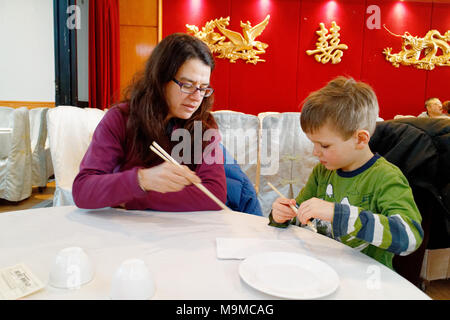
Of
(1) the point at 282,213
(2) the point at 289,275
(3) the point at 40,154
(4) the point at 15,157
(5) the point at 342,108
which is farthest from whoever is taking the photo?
(3) the point at 40,154

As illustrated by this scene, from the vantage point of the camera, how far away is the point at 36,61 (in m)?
5.36

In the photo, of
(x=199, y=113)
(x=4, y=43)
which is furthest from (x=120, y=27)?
(x=199, y=113)

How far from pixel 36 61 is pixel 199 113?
519 centimetres

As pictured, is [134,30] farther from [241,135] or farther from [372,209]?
[372,209]

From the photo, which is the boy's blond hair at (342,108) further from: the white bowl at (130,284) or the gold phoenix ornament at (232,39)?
the gold phoenix ornament at (232,39)

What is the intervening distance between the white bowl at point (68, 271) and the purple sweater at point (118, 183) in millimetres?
405

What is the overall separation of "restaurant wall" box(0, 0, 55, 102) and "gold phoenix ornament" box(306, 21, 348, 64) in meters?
4.43

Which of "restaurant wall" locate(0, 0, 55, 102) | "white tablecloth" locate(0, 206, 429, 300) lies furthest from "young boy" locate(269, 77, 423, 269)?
"restaurant wall" locate(0, 0, 55, 102)

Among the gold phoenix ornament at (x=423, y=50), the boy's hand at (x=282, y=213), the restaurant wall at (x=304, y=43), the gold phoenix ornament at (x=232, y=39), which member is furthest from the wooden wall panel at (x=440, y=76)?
the boy's hand at (x=282, y=213)

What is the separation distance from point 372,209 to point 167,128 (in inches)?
31.1

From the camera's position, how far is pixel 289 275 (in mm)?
621

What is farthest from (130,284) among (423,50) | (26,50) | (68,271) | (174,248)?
(423,50)

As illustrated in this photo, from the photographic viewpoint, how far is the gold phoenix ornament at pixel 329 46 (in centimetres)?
584

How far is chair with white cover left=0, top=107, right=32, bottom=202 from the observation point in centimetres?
342
